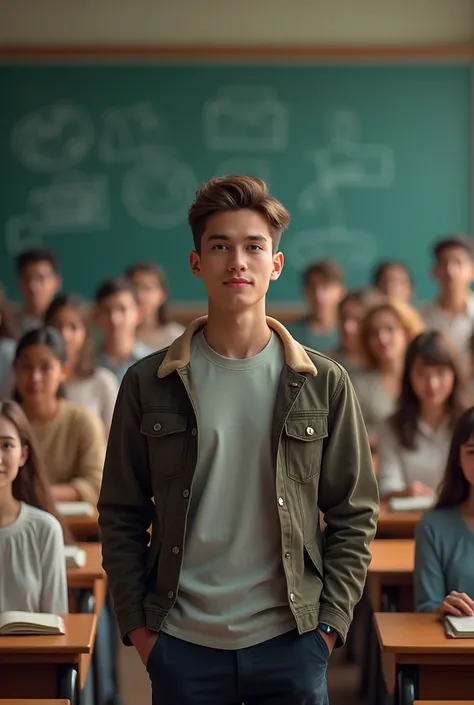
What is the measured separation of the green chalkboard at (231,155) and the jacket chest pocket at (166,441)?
5.41 meters

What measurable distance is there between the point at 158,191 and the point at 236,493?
5680 mm

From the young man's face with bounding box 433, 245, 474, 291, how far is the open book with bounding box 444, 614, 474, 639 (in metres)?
3.24

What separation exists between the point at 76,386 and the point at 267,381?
9.91 feet

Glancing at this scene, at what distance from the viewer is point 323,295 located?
618 centimetres

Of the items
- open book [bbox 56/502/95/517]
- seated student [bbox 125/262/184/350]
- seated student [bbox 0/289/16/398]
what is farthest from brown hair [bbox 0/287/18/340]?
open book [bbox 56/502/95/517]

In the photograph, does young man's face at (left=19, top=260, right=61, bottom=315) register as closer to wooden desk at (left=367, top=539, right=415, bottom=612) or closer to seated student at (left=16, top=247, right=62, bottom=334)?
seated student at (left=16, top=247, right=62, bottom=334)

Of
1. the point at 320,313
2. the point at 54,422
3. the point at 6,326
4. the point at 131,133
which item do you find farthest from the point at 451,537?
the point at 131,133

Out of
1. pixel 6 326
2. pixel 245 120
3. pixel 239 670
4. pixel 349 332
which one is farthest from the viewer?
pixel 245 120

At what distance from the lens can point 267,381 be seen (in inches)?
80.4

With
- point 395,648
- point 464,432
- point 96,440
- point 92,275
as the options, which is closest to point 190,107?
point 92,275

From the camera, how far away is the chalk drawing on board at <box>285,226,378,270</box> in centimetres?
745

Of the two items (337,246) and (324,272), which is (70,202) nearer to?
(337,246)

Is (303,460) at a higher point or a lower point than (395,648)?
higher

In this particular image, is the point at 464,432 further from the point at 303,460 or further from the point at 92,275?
the point at 92,275
